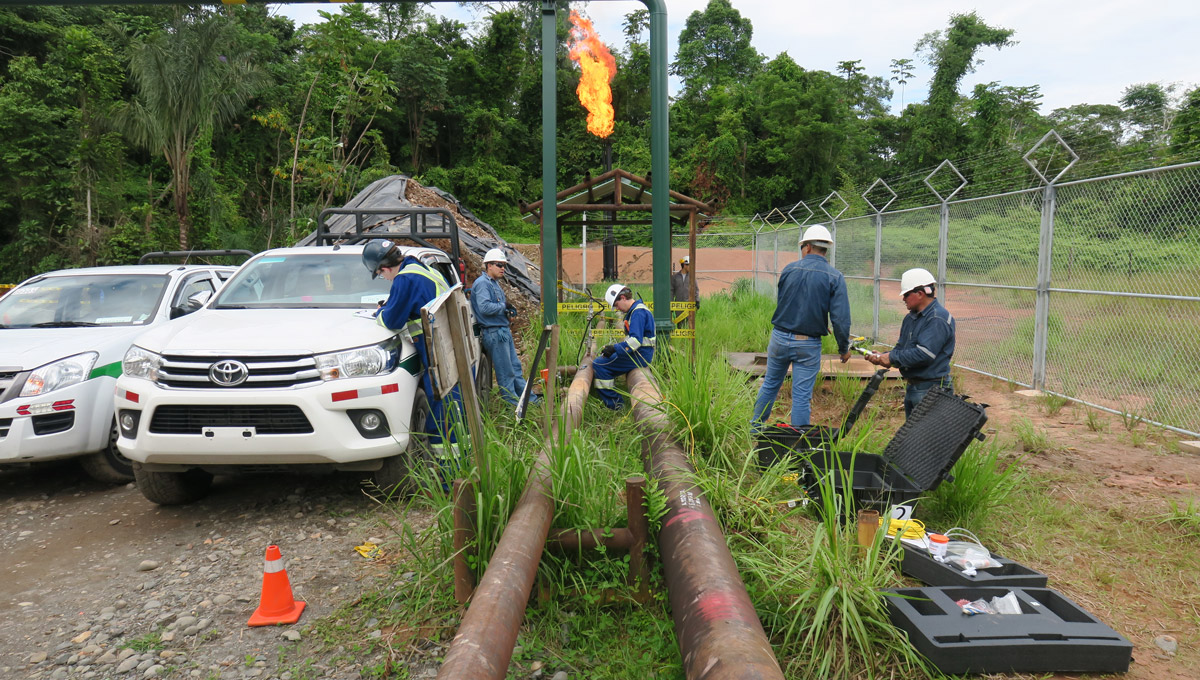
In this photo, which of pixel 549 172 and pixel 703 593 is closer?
pixel 703 593

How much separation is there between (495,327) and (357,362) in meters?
2.81

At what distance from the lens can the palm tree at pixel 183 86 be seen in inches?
824

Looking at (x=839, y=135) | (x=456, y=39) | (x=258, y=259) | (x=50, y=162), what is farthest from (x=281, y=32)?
(x=258, y=259)

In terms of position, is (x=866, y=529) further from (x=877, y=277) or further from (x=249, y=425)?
(x=877, y=277)

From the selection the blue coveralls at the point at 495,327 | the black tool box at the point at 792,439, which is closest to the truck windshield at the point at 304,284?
the blue coveralls at the point at 495,327

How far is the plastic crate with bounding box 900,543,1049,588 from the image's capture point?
356 centimetres

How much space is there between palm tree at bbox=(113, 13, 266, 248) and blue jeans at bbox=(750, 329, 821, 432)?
20588 mm

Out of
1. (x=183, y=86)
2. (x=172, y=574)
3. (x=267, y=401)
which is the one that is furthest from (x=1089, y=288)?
(x=183, y=86)

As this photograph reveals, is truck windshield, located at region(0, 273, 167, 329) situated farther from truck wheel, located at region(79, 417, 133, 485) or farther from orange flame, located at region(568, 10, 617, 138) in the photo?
orange flame, located at region(568, 10, 617, 138)

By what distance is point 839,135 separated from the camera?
153 feet

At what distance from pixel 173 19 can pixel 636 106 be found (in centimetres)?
3026

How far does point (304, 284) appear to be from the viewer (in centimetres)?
632

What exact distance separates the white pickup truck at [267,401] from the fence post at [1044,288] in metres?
6.84

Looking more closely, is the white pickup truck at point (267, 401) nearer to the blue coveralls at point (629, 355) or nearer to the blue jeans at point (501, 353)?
the blue jeans at point (501, 353)
